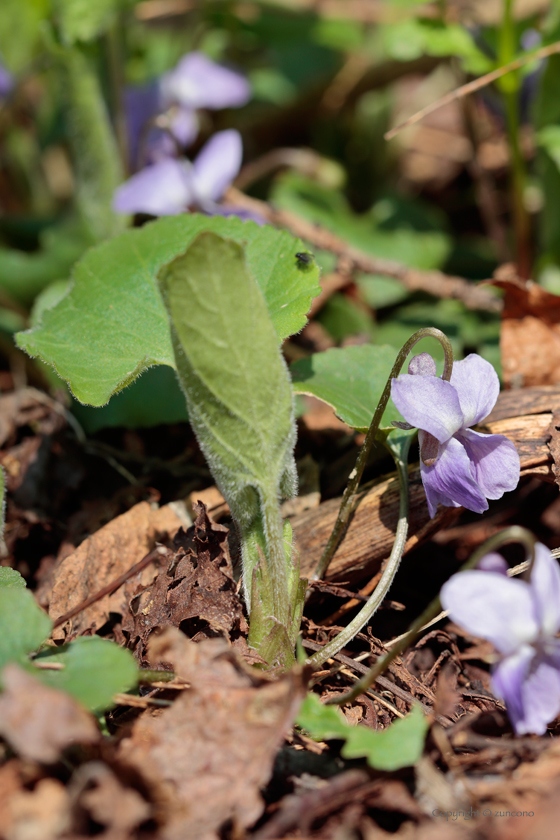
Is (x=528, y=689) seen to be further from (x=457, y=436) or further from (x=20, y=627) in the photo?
(x=20, y=627)

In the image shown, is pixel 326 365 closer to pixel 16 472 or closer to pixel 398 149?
pixel 16 472

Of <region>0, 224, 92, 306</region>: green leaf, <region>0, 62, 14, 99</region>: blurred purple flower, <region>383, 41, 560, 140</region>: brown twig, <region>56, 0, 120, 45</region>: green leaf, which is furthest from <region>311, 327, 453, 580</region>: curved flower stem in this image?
<region>0, 62, 14, 99</region>: blurred purple flower

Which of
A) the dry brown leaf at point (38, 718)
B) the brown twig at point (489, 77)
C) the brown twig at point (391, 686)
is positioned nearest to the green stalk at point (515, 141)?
the brown twig at point (489, 77)

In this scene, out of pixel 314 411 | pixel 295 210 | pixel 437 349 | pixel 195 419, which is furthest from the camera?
pixel 295 210

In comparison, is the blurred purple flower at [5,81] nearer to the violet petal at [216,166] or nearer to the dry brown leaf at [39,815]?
the violet petal at [216,166]

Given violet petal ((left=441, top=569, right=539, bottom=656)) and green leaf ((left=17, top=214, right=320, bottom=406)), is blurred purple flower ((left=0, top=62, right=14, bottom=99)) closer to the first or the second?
green leaf ((left=17, top=214, right=320, bottom=406))

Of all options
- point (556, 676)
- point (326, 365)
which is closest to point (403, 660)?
point (556, 676)
